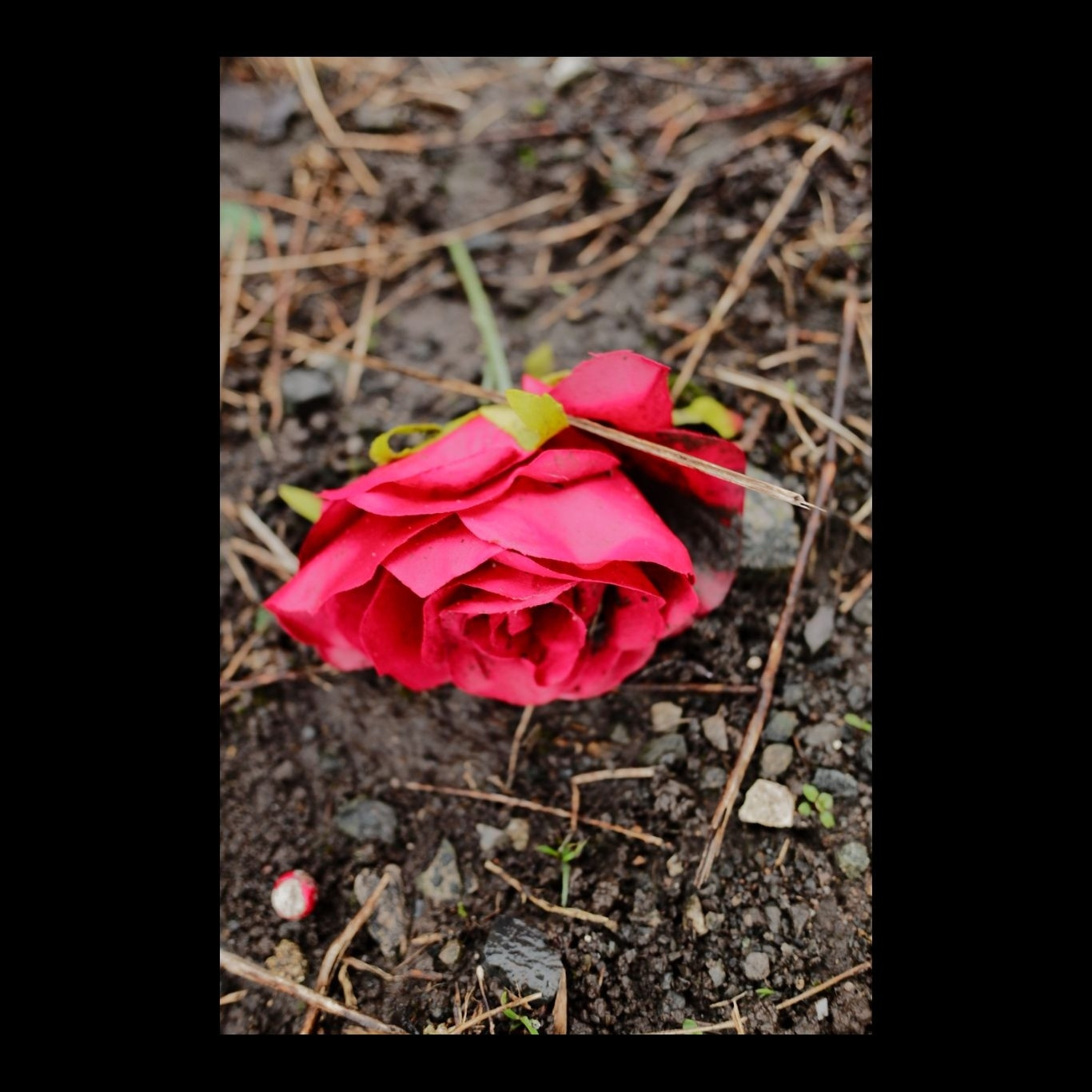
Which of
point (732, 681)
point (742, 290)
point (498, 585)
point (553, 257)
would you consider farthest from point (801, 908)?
point (553, 257)

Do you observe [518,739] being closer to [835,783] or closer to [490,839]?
[490,839]

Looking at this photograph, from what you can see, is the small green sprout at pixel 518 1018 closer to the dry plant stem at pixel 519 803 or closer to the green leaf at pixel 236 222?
the dry plant stem at pixel 519 803

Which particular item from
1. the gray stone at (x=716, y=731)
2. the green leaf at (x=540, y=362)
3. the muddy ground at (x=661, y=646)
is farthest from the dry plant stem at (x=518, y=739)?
the green leaf at (x=540, y=362)

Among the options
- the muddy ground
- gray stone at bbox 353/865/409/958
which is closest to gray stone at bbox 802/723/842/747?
the muddy ground

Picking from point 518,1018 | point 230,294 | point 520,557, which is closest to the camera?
point 520,557

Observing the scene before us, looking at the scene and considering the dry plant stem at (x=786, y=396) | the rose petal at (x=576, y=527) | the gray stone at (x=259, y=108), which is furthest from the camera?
the gray stone at (x=259, y=108)

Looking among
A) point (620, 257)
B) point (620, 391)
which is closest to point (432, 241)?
point (620, 257)
